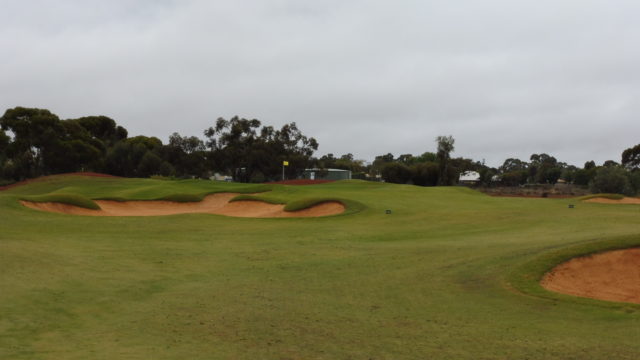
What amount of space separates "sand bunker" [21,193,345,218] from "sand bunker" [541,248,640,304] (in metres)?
20.0

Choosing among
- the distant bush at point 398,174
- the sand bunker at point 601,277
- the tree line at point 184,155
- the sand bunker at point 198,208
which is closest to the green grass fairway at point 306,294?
the sand bunker at point 601,277

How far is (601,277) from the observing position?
15.0m

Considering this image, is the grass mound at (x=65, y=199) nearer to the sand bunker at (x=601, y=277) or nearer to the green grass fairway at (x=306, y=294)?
the green grass fairway at (x=306, y=294)

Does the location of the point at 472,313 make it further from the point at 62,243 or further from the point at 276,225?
the point at 276,225

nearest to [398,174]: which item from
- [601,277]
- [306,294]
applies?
[601,277]

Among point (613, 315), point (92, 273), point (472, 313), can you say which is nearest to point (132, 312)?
point (92, 273)

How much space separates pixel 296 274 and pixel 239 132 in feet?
255

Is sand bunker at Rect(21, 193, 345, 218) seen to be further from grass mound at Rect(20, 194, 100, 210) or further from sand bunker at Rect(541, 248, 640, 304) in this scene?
sand bunker at Rect(541, 248, 640, 304)

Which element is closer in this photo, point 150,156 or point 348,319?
point 348,319

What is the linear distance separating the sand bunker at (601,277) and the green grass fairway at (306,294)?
0.45 metres

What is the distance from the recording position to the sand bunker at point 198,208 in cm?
3506

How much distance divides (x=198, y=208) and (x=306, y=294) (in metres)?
31.5

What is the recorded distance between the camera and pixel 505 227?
25.3 metres

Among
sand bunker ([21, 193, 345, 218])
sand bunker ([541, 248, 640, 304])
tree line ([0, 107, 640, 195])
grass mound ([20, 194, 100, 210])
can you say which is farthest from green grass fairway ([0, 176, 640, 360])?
tree line ([0, 107, 640, 195])
